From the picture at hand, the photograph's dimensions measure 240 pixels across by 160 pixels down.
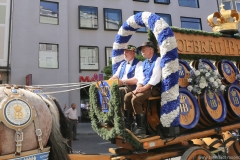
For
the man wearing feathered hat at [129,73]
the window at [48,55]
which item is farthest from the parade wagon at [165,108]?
the window at [48,55]

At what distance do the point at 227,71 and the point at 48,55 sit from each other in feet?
41.2

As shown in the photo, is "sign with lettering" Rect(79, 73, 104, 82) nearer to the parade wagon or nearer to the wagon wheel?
the parade wagon

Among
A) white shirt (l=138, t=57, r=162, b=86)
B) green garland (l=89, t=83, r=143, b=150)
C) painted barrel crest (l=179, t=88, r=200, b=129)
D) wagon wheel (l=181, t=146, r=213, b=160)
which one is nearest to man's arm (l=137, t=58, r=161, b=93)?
white shirt (l=138, t=57, r=162, b=86)

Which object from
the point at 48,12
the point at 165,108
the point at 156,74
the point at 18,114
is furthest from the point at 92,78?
the point at 18,114

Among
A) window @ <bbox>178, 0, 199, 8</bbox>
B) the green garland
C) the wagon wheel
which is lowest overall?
the wagon wheel

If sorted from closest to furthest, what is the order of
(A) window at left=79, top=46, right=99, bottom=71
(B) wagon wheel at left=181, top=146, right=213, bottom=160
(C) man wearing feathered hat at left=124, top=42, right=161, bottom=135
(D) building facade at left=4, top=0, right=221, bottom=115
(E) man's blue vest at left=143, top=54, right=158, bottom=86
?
(B) wagon wheel at left=181, top=146, right=213, bottom=160 < (C) man wearing feathered hat at left=124, top=42, right=161, bottom=135 < (E) man's blue vest at left=143, top=54, right=158, bottom=86 < (D) building facade at left=4, top=0, right=221, bottom=115 < (A) window at left=79, top=46, right=99, bottom=71

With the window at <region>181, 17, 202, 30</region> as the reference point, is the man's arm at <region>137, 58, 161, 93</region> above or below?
below

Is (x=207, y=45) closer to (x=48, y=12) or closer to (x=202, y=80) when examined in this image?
(x=202, y=80)

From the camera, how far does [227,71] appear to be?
5.04 meters

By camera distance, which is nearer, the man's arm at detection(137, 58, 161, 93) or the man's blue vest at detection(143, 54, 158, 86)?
the man's arm at detection(137, 58, 161, 93)

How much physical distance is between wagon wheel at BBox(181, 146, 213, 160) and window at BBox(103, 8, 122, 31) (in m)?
14.3

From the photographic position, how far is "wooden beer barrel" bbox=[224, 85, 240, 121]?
465cm

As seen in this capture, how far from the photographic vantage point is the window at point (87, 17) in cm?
1664

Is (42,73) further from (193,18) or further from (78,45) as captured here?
(193,18)
